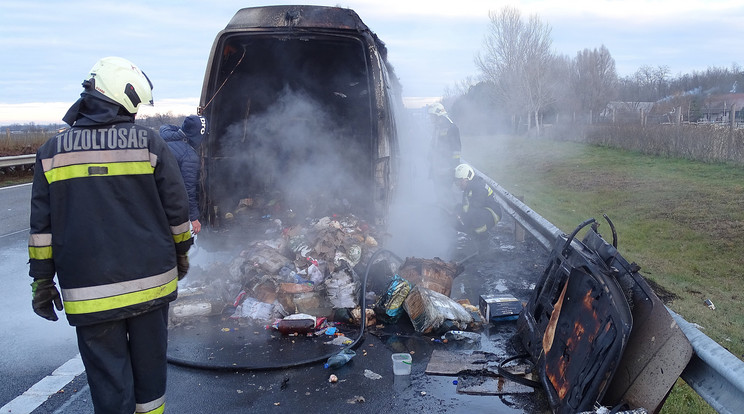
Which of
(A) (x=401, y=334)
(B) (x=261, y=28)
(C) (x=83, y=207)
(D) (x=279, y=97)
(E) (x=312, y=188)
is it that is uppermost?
(B) (x=261, y=28)

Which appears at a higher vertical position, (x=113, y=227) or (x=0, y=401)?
(x=113, y=227)

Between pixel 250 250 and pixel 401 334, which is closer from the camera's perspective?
pixel 401 334

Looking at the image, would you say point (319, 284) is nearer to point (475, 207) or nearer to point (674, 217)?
point (475, 207)

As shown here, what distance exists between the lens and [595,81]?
56.2 m

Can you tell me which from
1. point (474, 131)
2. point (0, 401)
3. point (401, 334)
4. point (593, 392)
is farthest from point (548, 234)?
point (474, 131)

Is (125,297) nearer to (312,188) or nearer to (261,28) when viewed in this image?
(261,28)

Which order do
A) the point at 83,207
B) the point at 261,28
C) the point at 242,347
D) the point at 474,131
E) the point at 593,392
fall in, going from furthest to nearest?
the point at 474,131
the point at 261,28
the point at 242,347
the point at 593,392
the point at 83,207

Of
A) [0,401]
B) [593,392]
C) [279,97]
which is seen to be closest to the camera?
[593,392]

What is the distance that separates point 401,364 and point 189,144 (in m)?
3.19

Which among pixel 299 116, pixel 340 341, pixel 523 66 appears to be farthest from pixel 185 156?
pixel 523 66

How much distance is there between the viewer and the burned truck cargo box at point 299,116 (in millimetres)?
5754

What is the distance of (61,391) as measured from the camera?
139 inches

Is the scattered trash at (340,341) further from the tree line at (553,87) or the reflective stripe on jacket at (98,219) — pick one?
the tree line at (553,87)

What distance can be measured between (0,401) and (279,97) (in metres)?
4.62
